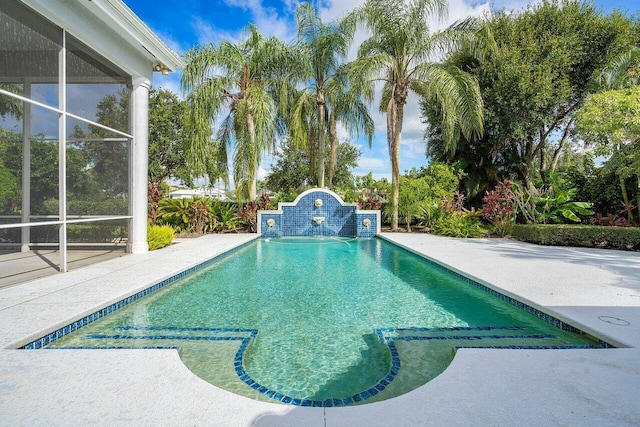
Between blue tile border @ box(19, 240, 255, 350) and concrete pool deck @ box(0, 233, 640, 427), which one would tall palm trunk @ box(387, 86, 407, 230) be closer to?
blue tile border @ box(19, 240, 255, 350)

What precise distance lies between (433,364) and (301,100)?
13391mm

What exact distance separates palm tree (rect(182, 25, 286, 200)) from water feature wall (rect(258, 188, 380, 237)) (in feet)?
5.77

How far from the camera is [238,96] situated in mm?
14906

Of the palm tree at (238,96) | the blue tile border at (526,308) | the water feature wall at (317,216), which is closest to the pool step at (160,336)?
the blue tile border at (526,308)

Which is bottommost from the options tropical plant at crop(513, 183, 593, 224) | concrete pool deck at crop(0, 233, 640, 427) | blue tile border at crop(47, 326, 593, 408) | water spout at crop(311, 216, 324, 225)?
blue tile border at crop(47, 326, 593, 408)

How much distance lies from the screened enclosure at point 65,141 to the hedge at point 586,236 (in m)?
11.0

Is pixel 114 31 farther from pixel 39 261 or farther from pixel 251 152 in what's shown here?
pixel 251 152


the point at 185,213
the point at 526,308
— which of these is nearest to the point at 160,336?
the point at 526,308

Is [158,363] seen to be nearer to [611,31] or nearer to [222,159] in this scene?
[222,159]

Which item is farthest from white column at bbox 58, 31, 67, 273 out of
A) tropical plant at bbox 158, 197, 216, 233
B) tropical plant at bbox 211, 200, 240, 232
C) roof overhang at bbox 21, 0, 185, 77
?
tropical plant at bbox 211, 200, 240, 232

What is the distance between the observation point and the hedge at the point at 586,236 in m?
9.45

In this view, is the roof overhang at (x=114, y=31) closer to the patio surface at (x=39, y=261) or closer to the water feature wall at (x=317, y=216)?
the patio surface at (x=39, y=261)

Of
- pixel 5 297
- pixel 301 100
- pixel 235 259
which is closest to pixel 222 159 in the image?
pixel 301 100

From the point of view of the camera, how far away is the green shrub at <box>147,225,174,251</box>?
29.2 ft
